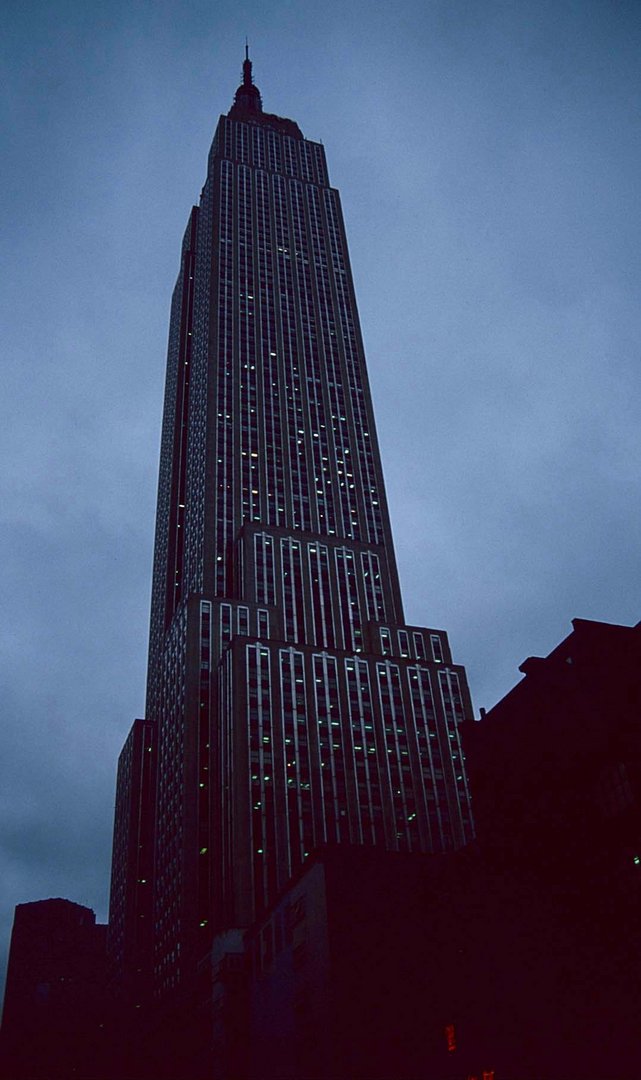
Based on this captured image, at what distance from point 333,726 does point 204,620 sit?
111 ft

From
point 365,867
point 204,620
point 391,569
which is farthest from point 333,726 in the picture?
point 365,867

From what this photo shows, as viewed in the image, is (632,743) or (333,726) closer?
(632,743)

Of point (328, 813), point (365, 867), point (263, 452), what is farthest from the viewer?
point (263, 452)

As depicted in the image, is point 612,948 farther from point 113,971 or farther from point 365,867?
point 113,971

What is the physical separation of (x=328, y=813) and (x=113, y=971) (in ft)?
264

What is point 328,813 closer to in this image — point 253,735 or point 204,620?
point 253,735

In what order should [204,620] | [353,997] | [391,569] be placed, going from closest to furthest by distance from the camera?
1. [353,997]
2. [204,620]
3. [391,569]

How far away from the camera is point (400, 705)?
14675 centimetres

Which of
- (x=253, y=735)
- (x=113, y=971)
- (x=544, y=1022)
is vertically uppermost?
(x=253, y=735)

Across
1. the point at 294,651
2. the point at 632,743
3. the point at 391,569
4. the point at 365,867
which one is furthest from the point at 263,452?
the point at 632,743

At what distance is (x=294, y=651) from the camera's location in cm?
14612

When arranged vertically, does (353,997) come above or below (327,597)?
below

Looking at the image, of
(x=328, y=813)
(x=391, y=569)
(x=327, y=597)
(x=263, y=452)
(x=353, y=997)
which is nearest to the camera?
(x=353, y=997)

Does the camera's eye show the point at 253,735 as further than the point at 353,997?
Yes
